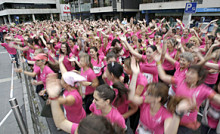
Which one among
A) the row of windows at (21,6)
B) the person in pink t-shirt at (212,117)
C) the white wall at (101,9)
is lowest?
the person in pink t-shirt at (212,117)

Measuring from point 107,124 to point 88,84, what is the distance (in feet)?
5.08

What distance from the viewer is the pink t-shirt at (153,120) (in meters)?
1.63

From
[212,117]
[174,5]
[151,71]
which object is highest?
[174,5]

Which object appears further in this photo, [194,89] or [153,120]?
[194,89]

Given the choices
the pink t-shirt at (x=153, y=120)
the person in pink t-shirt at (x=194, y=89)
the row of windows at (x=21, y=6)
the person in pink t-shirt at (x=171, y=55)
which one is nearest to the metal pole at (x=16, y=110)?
the pink t-shirt at (x=153, y=120)

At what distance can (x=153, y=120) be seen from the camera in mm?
1686

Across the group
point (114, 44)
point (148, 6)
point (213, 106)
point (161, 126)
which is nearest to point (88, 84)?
point (161, 126)

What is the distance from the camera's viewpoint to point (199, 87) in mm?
1915

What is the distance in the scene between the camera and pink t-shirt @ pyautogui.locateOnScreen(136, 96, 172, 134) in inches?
64.0

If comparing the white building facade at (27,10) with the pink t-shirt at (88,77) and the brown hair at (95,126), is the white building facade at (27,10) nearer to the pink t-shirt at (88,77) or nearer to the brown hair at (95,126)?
the pink t-shirt at (88,77)

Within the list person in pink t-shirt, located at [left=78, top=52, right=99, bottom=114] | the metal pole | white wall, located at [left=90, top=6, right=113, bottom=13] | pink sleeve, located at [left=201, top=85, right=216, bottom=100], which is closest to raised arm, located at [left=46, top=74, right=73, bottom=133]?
the metal pole

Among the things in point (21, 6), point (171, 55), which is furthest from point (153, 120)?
point (21, 6)

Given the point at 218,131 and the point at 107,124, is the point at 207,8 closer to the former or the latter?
the point at 218,131

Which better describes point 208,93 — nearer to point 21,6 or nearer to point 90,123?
point 90,123
